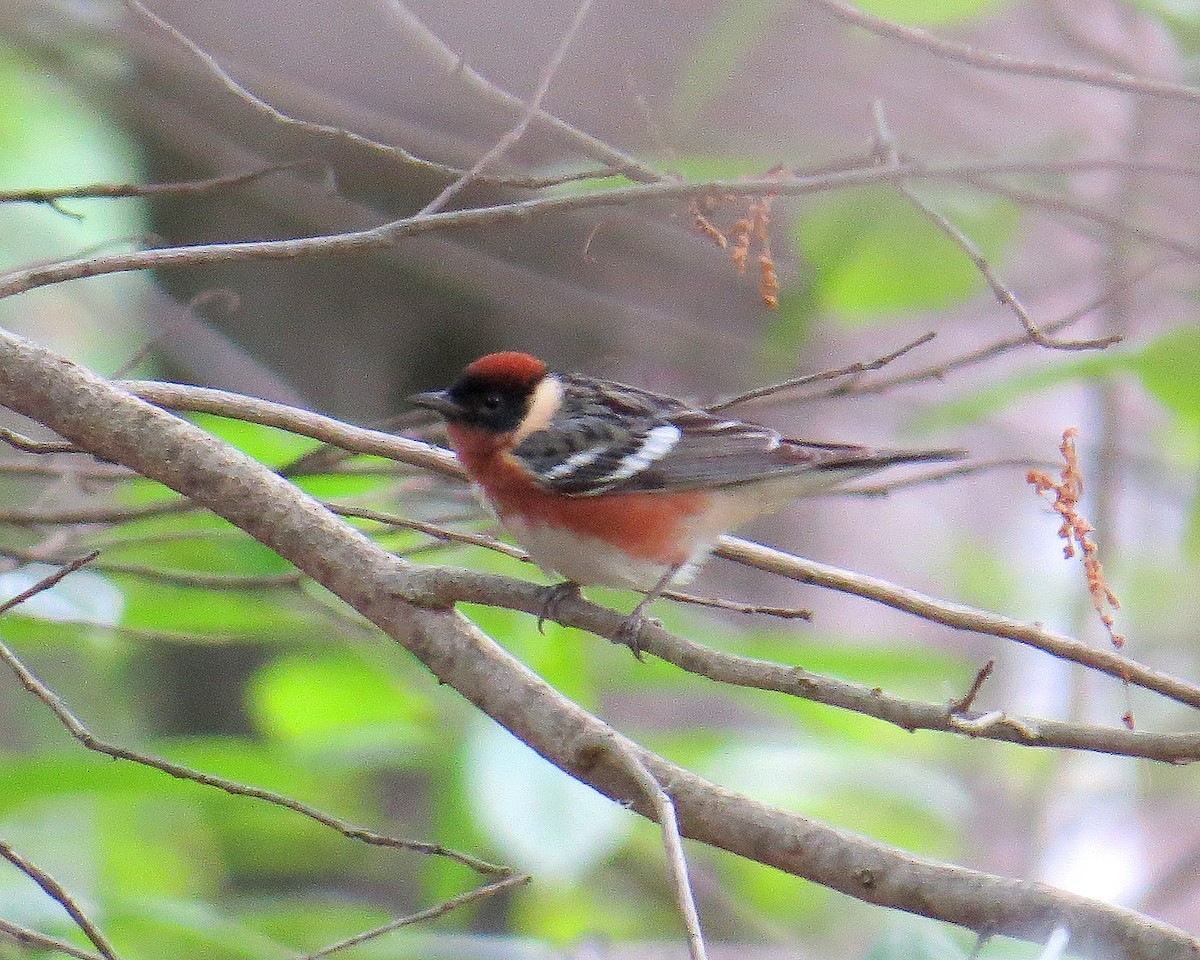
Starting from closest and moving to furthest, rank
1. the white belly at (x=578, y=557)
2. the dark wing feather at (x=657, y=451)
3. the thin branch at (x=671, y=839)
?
1. the thin branch at (x=671, y=839)
2. the white belly at (x=578, y=557)
3. the dark wing feather at (x=657, y=451)

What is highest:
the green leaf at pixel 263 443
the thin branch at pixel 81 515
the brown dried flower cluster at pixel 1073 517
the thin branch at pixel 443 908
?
the brown dried flower cluster at pixel 1073 517

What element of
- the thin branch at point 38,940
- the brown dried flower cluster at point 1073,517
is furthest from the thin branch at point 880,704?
the thin branch at point 38,940

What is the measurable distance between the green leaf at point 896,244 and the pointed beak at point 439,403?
45.7 inches

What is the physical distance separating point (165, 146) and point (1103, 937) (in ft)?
16.6

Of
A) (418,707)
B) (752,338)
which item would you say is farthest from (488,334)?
(418,707)

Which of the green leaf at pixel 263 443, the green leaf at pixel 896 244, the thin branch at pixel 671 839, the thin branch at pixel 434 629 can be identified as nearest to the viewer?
the thin branch at pixel 671 839

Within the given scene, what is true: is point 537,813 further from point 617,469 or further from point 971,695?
point 971,695

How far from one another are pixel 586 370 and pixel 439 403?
383mm

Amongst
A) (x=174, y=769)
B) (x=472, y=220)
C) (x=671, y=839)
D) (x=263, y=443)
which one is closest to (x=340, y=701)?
(x=263, y=443)

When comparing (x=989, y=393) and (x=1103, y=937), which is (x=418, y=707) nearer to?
(x=989, y=393)

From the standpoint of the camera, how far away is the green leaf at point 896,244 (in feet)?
12.2

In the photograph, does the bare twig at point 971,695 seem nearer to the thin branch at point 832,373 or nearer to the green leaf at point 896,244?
the thin branch at point 832,373

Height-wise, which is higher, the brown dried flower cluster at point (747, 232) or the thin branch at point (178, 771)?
the brown dried flower cluster at point (747, 232)

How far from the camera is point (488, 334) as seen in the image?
19.4 ft
